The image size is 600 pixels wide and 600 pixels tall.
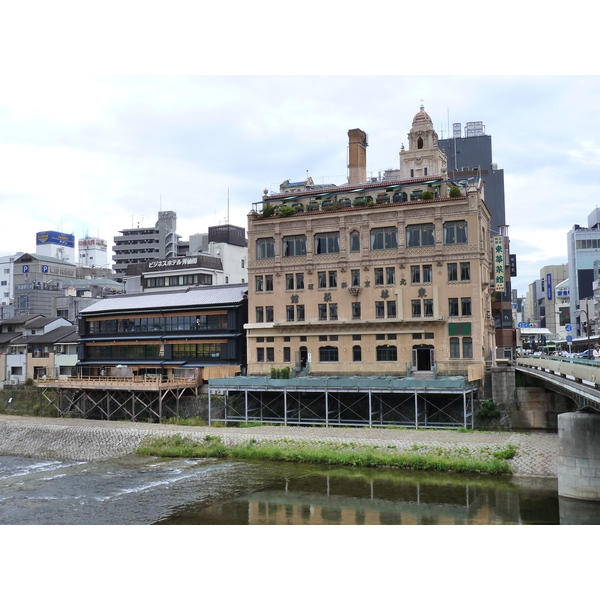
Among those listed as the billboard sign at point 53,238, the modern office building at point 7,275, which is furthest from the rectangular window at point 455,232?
the billboard sign at point 53,238

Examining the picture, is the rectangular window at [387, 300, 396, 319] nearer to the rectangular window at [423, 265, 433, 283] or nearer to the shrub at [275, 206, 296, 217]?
the rectangular window at [423, 265, 433, 283]

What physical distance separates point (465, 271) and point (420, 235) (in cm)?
525

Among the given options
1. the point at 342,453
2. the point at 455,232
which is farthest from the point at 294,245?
the point at 342,453

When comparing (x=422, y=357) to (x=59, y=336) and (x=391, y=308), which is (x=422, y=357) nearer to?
(x=391, y=308)

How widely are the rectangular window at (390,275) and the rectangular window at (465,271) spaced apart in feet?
19.8

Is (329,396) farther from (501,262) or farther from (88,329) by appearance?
(88,329)

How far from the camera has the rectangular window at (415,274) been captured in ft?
191

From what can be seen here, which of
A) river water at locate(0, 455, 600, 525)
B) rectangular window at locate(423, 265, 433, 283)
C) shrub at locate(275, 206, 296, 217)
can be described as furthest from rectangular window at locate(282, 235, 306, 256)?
river water at locate(0, 455, 600, 525)

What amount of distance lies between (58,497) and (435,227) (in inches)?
1484

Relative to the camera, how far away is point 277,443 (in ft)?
153

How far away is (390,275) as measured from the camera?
194 feet

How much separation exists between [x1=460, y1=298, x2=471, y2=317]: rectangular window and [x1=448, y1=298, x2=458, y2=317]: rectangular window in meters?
0.54

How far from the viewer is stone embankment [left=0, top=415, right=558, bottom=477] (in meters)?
40.8

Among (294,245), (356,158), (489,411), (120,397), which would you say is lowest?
(489,411)
